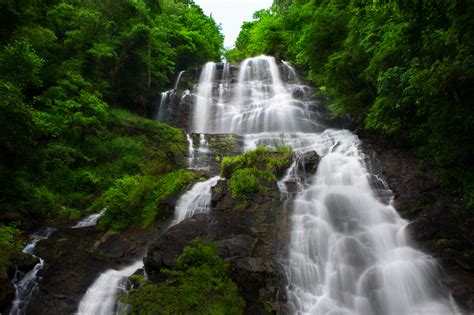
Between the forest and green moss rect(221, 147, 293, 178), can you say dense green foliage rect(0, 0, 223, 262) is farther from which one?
green moss rect(221, 147, 293, 178)

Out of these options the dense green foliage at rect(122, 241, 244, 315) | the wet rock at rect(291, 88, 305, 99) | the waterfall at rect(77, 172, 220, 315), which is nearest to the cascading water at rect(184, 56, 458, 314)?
the dense green foliage at rect(122, 241, 244, 315)

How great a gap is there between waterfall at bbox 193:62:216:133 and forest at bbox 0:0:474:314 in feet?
11.4

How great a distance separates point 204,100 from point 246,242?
53.1 ft

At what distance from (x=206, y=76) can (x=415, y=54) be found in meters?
19.2

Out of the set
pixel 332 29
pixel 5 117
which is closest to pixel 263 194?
pixel 5 117

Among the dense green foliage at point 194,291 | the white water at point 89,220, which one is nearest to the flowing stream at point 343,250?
the dense green foliage at point 194,291

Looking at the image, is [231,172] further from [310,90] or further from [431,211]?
[310,90]

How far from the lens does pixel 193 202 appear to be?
10211 millimetres

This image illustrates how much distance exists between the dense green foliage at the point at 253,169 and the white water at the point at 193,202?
822mm

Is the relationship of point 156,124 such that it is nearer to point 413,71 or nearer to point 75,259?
point 75,259

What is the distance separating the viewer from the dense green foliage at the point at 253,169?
31.6ft

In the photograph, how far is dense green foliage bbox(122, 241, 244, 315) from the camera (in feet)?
18.4

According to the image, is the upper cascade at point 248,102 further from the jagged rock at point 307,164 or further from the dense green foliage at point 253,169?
the dense green foliage at point 253,169

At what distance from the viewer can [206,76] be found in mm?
26328
